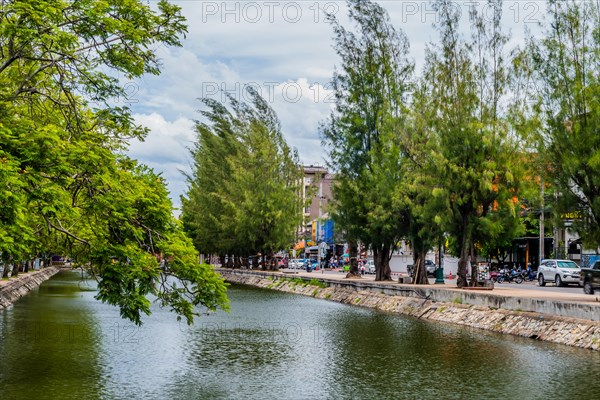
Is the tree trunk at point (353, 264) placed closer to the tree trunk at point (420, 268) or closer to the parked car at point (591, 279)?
the tree trunk at point (420, 268)

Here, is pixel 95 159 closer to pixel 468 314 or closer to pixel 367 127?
pixel 468 314

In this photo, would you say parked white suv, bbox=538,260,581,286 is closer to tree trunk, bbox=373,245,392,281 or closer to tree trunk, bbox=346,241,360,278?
tree trunk, bbox=373,245,392,281

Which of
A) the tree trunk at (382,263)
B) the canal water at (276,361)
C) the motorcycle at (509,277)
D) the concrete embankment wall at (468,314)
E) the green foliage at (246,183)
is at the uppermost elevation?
the green foliage at (246,183)

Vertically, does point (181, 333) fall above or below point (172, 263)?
below

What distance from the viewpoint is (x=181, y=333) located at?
93.9ft

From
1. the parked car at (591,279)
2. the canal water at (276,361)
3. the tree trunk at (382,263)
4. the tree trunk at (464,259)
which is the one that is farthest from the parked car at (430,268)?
the canal water at (276,361)

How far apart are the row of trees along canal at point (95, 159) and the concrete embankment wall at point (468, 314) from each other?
11.7m

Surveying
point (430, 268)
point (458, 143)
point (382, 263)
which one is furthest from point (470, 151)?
point (430, 268)

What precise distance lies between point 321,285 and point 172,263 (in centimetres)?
3690

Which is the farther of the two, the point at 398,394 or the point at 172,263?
the point at 172,263

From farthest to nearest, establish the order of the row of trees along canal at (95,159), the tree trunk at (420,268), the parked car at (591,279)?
the tree trunk at (420,268)
the parked car at (591,279)
the row of trees along canal at (95,159)

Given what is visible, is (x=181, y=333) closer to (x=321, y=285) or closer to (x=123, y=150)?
(x=123, y=150)

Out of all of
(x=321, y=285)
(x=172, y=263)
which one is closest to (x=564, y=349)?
(x=172, y=263)

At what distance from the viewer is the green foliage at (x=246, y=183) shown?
77.3 metres
